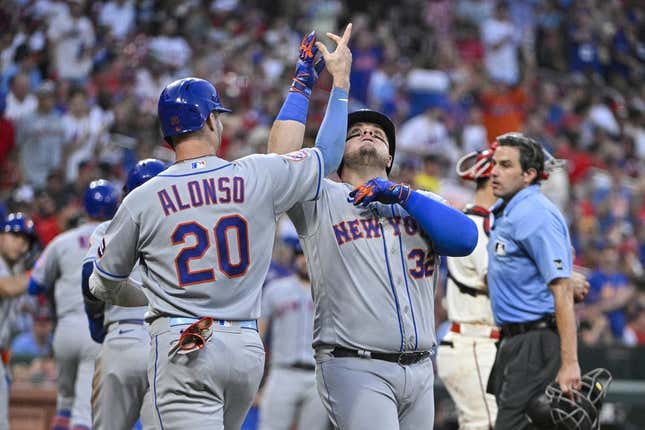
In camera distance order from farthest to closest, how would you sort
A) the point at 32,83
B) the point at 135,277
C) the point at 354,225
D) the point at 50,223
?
1. the point at 32,83
2. the point at 50,223
3. the point at 135,277
4. the point at 354,225

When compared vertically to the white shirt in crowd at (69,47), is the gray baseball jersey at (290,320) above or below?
below

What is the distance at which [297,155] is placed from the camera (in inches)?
182

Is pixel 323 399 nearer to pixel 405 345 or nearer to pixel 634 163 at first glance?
pixel 405 345

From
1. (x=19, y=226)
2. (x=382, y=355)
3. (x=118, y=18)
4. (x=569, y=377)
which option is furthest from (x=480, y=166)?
(x=118, y=18)

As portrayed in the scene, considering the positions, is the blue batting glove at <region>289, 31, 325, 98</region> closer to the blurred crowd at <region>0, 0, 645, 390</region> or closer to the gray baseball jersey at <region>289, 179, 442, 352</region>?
the gray baseball jersey at <region>289, 179, 442, 352</region>

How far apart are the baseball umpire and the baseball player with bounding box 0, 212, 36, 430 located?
3.18 m

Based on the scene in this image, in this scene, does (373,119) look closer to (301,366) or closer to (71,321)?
(71,321)

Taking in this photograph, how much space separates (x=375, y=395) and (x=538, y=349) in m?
1.58

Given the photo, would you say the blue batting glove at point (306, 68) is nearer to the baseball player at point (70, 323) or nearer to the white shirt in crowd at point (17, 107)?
the baseball player at point (70, 323)

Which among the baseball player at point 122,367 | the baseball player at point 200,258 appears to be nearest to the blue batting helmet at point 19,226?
the baseball player at point 122,367

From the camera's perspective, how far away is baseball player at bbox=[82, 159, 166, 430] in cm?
607

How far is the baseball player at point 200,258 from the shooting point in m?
4.32

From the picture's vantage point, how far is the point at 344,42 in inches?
193

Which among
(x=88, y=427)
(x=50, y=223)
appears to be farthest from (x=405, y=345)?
(x=50, y=223)
